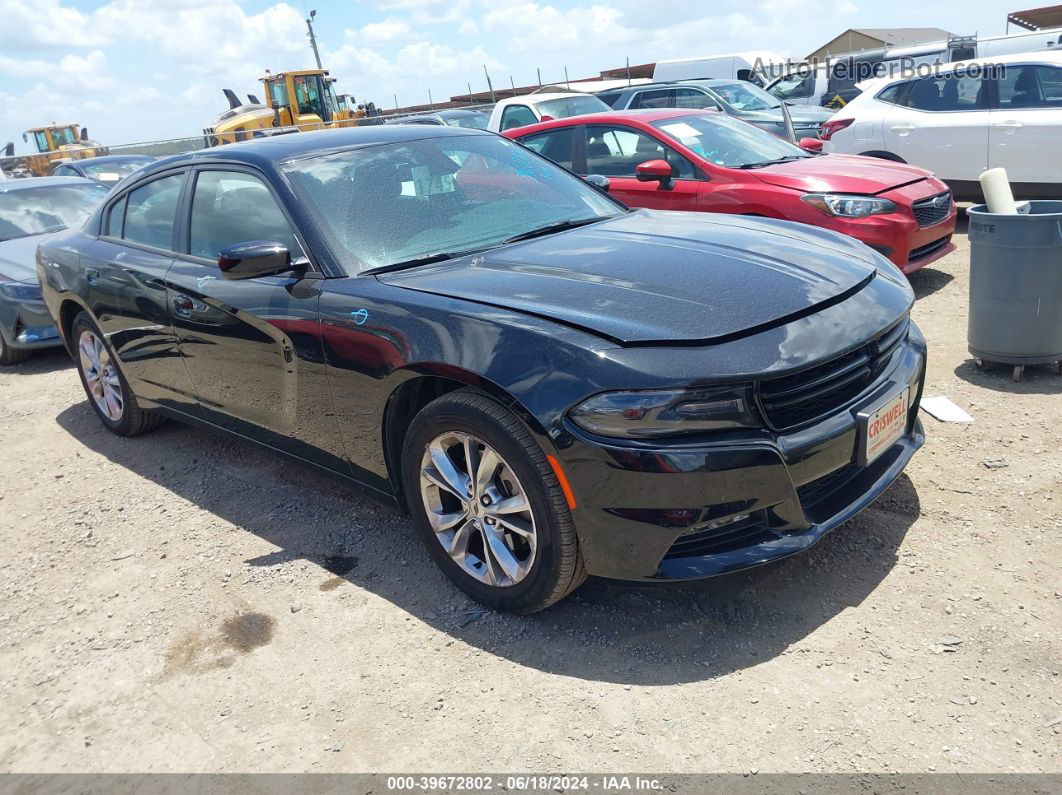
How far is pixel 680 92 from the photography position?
1360cm

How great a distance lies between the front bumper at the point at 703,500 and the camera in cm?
260

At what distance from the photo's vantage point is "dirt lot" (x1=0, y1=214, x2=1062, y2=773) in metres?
2.50

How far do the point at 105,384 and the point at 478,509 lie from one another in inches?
135

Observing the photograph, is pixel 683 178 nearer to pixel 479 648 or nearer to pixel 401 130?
pixel 401 130

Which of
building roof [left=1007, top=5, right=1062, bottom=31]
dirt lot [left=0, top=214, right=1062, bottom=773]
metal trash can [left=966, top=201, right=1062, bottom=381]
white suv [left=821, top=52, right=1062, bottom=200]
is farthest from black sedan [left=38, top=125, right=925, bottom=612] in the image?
building roof [left=1007, top=5, right=1062, bottom=31]

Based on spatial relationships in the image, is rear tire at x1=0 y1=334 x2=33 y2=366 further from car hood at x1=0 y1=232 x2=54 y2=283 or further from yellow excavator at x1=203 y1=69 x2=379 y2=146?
yellow excavator at x1=203 y1=69 x2=379 y2=146

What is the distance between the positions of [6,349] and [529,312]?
6554 millimetres

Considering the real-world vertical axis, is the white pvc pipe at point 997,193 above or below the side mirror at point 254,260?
below

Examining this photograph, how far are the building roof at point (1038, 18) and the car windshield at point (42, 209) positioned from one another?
91.2 feet

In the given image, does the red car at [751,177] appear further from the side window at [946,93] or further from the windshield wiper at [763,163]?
the side window at [946,93]

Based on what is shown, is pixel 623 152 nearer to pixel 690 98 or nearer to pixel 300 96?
pixel 690 98

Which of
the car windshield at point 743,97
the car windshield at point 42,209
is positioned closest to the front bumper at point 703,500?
the car windshield at point 42,209

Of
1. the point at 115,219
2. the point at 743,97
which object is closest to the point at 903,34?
the point at 743,97

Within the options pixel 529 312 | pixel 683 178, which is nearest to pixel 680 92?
pixel 683 178
